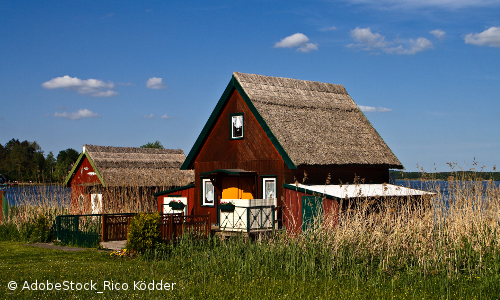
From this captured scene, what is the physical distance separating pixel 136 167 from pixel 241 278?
24130 millimetres

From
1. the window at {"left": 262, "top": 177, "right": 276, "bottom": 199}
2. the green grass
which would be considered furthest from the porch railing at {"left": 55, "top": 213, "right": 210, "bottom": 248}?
the window at {"left": 262, "top": 177, "right": 276, "bottom": 199}

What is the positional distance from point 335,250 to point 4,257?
10273 millimetres

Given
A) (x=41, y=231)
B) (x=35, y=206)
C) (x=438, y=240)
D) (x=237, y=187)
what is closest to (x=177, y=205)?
(x=237, y=187)

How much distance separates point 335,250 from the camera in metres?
12.1

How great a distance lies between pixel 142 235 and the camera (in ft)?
48.2

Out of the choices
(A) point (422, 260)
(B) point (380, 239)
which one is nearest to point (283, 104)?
(B) point (380, 239)

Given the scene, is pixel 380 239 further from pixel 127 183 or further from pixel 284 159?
pixel 127 183

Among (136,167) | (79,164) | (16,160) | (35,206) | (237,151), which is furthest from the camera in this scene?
(16,160)

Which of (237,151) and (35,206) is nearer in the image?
(237,151)

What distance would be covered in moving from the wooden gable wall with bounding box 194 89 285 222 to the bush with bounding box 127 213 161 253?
6698 mm

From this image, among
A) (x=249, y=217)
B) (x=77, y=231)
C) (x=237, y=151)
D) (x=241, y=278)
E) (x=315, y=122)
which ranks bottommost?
(x=241, y=278)

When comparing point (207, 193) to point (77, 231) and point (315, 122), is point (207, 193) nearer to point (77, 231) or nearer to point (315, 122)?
point (315, 122)

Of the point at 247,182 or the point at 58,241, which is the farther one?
the point at 247,182

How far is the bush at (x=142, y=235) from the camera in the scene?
14656 mm
